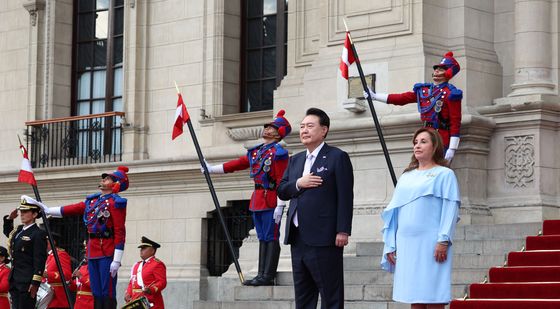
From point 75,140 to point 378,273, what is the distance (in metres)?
9.72

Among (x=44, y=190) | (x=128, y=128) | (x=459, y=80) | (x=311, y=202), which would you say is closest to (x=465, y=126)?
(x=459, y=80)

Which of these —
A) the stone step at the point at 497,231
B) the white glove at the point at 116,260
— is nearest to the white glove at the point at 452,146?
the stone step at the point at 497,231

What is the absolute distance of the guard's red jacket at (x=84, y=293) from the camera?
18.2 meters

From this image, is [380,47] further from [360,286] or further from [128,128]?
[128,128]

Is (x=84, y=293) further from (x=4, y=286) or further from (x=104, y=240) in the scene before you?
(x=104, y=240)

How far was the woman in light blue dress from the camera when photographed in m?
10.4

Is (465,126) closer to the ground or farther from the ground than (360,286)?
farther from the ground

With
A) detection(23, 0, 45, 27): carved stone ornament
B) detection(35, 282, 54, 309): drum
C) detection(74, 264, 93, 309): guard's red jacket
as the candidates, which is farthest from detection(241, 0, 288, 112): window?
detection(35, 282, 54, 309): drum

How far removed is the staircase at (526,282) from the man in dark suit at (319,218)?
2.11 m

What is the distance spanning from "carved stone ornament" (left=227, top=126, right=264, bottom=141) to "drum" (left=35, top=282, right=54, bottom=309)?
391 centimetres

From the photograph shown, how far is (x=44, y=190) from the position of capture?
2355 centimetres

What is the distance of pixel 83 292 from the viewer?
18.3 m

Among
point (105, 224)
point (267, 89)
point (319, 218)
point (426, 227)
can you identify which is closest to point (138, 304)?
point (105, 224)

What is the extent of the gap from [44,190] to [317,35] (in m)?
6.73
